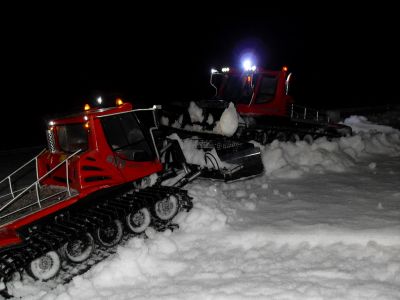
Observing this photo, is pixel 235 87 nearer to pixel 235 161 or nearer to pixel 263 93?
pixel 263 93

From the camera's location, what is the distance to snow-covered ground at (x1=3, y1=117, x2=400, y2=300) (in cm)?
527

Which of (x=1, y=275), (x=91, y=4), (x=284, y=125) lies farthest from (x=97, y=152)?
(x=91, y=4)

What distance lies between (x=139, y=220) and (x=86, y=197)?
969 millimetres

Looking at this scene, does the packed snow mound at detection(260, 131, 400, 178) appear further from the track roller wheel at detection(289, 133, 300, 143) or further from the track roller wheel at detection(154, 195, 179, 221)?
the track roller wheel at detection(154, 195, 179, 221)

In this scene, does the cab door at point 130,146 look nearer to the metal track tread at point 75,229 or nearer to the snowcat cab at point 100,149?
the snowcat cab at point 100,149

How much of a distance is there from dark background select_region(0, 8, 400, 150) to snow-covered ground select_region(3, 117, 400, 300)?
53.7 feet

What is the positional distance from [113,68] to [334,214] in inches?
1855

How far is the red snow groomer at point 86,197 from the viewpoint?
18.9ft

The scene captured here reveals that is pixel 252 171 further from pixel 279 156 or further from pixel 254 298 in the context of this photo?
pixel 254 298

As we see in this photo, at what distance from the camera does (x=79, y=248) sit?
20.4 ft

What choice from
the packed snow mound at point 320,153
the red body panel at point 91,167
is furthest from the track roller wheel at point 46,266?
the packed snow mound at point 320,153

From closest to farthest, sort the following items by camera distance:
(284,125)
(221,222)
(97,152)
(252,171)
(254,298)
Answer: (254,298) → (97,152) → (221,222) → (252,171) → (284,125)

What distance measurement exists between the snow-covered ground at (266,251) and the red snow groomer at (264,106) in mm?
2927

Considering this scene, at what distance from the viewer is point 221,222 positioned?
7.12m
